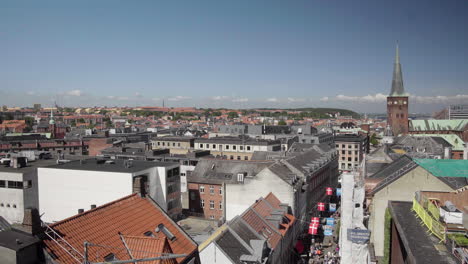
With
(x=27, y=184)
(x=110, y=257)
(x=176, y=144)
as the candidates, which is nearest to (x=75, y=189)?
(x=27, y=184)

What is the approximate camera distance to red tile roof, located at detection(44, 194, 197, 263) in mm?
20312

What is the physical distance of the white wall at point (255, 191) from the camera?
44.8 meters

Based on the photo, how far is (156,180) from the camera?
47062 mm

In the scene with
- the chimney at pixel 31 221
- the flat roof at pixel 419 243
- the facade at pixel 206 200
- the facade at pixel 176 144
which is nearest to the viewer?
the flat roof at pixel 419 243

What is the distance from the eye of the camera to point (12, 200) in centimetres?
4559

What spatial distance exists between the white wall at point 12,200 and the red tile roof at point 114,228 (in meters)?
27.0

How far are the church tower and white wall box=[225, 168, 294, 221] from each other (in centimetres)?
10071

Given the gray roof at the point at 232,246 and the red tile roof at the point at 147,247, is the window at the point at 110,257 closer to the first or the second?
the red tile roof at the point at 147,247

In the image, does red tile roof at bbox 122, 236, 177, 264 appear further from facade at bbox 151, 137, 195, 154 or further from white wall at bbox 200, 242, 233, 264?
facade at bbox 151, 137, 195, 154

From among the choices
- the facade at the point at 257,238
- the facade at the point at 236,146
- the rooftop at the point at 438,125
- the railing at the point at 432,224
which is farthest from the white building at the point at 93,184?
the rooftop at the point at 438,125

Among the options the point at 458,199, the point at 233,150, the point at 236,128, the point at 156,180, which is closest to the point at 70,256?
the point at 458,199

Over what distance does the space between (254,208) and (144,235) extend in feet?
51.8

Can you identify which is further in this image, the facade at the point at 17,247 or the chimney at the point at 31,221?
the chimney at the point at 31,221

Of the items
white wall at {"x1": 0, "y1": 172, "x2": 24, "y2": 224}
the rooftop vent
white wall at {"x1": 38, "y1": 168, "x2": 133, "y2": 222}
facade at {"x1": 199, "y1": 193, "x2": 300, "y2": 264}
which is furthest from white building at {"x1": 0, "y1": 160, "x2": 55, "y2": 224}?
facade at {"x1": 199, "y1": 193, "x2": 300, "y2": 264}
